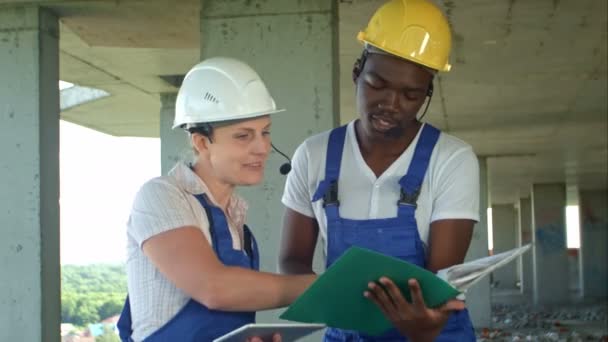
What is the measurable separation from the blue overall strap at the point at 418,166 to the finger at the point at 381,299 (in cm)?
49

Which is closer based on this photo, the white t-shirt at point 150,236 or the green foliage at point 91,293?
the white t-shirt at point 150,236

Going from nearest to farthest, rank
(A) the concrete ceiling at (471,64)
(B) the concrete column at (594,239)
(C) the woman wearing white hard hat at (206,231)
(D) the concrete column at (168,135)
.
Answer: (C) the woman wearing white hard hat at (206,231) → (A) the concrete ceiling at (471,64) → (D) the concrete column at (168,135) → (B) the concrete column at (594,239)

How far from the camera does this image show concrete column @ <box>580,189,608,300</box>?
35.7 metres

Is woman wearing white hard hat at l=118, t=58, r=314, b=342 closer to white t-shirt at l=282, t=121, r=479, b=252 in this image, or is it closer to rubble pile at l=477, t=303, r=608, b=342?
white t-shirt at l=282, t=121, r=479, b=252

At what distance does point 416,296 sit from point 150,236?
31.3 inches

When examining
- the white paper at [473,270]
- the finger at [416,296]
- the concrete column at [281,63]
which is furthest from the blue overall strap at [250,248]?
the concrete column at [281,63]

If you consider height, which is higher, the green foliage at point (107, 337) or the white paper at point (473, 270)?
the white paper at point (473, 270)

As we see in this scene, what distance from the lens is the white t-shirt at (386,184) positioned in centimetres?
306

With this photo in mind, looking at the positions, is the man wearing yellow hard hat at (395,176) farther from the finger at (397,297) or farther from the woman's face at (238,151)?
the woman's face at (238,151)

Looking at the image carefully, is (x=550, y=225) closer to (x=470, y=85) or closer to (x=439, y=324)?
(x=470, y=85)

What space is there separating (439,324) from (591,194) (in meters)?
35.2

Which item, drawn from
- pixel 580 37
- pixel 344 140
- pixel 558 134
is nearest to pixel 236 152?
pixel 344 140

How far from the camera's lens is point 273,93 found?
7.12 metres

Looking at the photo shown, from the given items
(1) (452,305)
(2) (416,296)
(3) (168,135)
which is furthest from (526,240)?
(2) (416,296)
